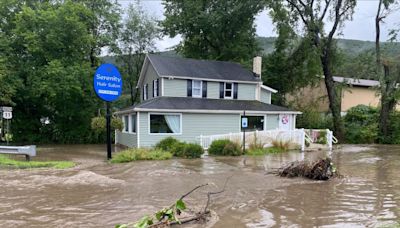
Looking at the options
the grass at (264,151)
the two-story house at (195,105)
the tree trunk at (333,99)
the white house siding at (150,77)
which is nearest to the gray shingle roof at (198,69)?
the two-story house at (195,105)

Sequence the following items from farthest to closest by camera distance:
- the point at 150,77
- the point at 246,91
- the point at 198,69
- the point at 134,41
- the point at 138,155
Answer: the point at 134,41, the point at 150,77, the point at 246,91, the point at 198,69, the point at 138,155

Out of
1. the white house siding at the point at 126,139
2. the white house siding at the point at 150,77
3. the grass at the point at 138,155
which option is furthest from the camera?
the white house siding at the point at 150,77

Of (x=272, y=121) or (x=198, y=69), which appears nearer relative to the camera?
(x=272, y=121)

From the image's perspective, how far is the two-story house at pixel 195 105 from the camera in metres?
20.8

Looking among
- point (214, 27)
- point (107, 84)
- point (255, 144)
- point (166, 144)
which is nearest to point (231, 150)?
point (255, 144)

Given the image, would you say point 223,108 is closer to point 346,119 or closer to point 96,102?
point 96,102

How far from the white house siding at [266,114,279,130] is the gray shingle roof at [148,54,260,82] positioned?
3.43m

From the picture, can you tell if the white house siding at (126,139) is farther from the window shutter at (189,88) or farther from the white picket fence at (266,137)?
the window shutter at (189,88)

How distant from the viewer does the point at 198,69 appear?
25812mm

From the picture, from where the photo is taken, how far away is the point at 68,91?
86.9 feet

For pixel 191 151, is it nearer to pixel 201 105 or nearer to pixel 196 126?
pixel 196 126

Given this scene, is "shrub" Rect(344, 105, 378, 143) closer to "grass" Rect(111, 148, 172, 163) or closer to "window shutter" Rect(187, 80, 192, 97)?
"window shutter" Rect(187, 80, 192, 97)

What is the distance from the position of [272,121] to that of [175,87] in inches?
285

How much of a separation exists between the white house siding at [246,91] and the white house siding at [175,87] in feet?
14.5
